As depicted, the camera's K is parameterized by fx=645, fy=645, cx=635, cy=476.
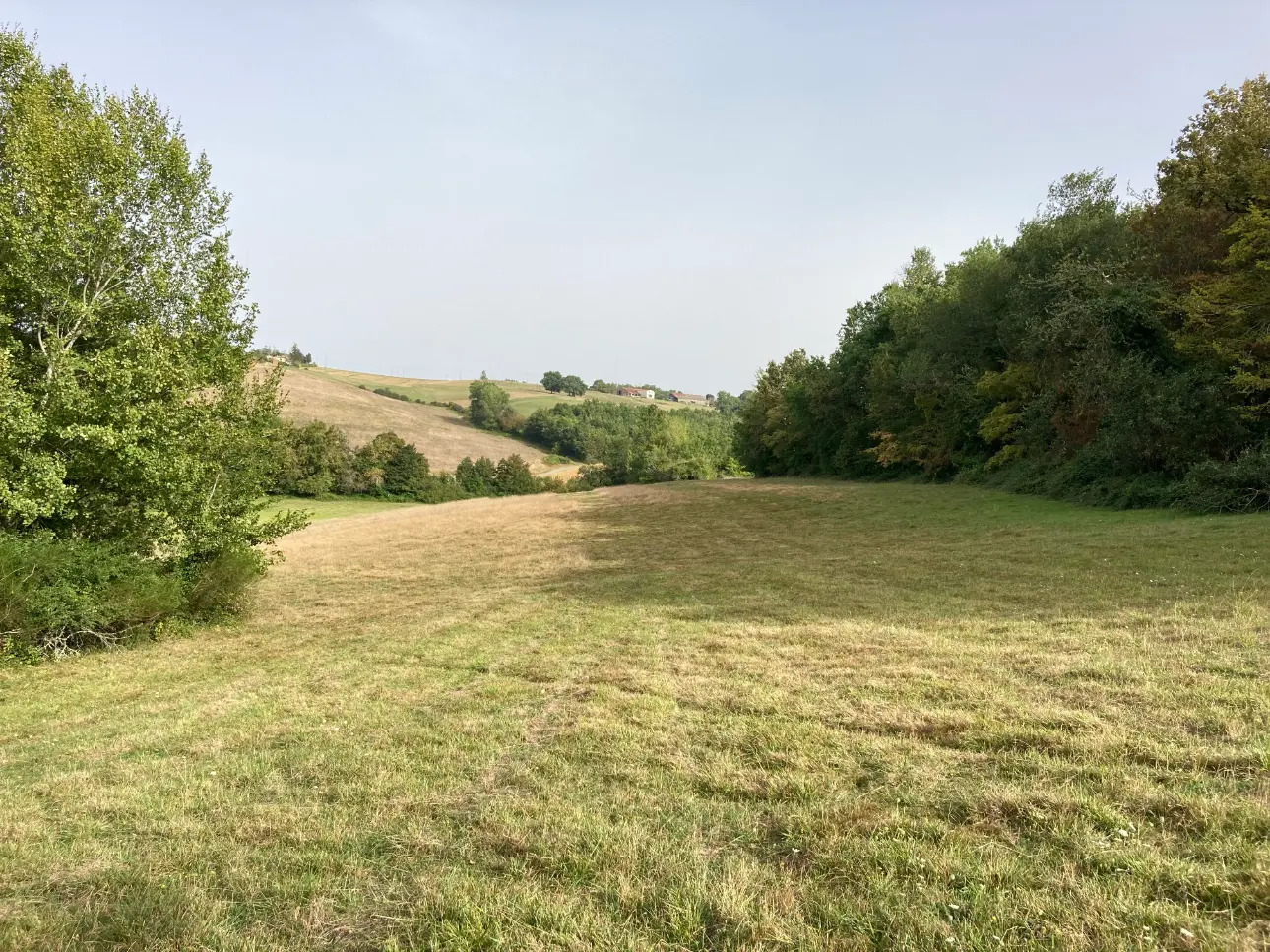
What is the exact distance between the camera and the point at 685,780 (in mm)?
4762

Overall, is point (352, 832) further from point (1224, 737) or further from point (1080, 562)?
point (1080, 562)

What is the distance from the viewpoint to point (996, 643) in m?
7.93

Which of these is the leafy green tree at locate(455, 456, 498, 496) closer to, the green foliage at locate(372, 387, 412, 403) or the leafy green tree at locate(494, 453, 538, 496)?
the leafy green tree at locate(494, 453, 538, 496)

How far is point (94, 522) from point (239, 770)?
376 inches

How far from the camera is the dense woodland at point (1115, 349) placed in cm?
1928

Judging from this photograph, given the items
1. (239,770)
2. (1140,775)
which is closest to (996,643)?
(1140,775)

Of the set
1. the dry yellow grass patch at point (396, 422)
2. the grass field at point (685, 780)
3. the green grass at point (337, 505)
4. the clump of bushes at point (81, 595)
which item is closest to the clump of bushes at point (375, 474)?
the green grass at point (337, 505)

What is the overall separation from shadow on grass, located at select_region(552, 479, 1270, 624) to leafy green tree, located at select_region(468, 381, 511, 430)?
91.6 metres

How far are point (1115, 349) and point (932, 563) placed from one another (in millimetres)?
15286

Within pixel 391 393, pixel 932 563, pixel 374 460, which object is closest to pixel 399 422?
pixel 374 460

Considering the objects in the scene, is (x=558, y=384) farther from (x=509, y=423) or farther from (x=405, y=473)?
(x=405, y=473)

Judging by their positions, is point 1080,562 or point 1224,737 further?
point 1080,562

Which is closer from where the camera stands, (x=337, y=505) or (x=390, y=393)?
(x=337, y=505)

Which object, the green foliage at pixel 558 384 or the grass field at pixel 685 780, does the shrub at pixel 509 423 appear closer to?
→ the green foliage at pixel 558 384
